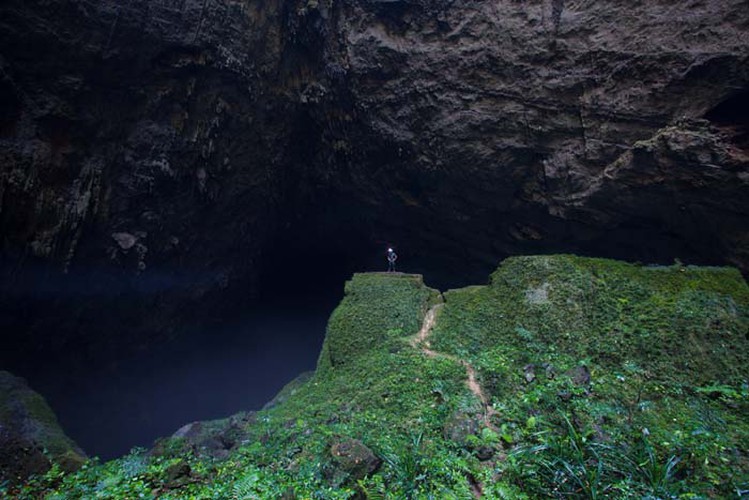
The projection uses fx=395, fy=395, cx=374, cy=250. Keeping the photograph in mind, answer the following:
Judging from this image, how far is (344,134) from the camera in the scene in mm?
14844

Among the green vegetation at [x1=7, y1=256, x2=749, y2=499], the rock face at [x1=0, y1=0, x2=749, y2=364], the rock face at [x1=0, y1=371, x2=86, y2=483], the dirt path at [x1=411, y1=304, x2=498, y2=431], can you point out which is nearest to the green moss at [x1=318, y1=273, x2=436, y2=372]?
the green vegetation at [x1=7, y1=256, x2=749, y2=499]

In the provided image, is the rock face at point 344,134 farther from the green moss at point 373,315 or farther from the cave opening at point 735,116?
the green moss at point 373,315

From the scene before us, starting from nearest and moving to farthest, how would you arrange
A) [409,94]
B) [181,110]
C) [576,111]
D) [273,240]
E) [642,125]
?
1. [642,125]
2. [576,111]
3. [181,110]
4. [409,94]
5. [273,240]

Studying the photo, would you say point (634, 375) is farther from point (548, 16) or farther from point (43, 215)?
point (43, 215)

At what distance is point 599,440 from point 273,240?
50.1 feet

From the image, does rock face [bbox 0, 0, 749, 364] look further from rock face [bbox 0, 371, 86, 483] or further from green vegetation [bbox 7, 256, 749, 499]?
green vegetation [bbox 7, 256, 749, 499]

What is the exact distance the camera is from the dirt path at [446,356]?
696 cm

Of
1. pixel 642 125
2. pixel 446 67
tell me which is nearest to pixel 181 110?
pixel 446 67

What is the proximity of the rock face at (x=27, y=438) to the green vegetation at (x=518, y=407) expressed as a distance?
100cm

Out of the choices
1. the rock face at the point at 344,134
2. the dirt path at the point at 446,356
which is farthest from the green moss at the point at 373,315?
the rock face at the point at 344,134

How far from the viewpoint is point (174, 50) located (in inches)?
448

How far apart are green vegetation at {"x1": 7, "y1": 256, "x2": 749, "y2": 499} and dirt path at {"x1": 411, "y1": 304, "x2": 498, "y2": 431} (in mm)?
98

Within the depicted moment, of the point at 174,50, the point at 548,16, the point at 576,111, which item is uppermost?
the point at 548,16

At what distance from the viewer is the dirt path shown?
22.9 ft
